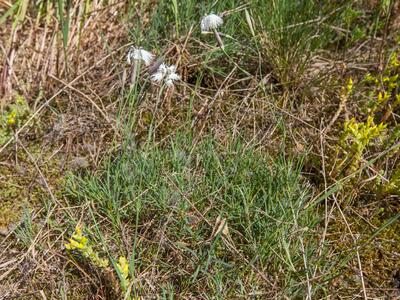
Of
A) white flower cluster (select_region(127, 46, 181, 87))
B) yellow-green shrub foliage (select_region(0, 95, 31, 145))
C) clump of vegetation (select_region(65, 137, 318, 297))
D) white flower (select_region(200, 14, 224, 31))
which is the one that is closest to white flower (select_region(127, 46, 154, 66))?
white flower cluster (select_region(127, 46, 181, 87))

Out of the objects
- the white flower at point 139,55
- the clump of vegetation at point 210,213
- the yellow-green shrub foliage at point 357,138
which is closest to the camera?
the clump of vegetation at point 210,213

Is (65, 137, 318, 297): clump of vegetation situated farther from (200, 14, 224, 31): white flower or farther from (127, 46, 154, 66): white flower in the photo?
(200, 14, 224, 31): white flower

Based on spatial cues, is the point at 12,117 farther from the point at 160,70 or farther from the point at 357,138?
the point at 357,138

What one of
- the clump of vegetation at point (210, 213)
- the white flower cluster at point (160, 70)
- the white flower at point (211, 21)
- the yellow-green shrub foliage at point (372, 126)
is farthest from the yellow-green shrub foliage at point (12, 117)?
the yellow-green shrub foliage at point (372, 126)

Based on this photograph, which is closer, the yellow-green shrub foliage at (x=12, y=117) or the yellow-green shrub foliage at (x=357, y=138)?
the yellow-green shrub foliage at (x=357, y=138)

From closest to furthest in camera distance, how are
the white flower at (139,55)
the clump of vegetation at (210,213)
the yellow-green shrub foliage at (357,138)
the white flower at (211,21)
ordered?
the clump of vegetation at (210,213), the yellow-green shrub foliage at (357,138), the white flower at (139,55), the white flower at (211,21)

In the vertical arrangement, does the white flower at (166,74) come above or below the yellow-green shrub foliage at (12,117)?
above

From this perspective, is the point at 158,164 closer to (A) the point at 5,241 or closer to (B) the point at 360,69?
(A) the point at 5,241

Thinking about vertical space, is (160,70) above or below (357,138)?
above

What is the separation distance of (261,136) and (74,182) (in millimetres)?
721

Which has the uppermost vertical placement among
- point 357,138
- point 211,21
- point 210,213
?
point 211,21

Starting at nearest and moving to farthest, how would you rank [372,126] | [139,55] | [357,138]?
1. [357,138]
2. [139,55]
3. [372,126]

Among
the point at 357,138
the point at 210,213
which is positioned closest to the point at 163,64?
the point at 210,213

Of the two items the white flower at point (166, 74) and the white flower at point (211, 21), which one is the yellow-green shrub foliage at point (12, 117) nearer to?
the white flower at point (166, 74)
